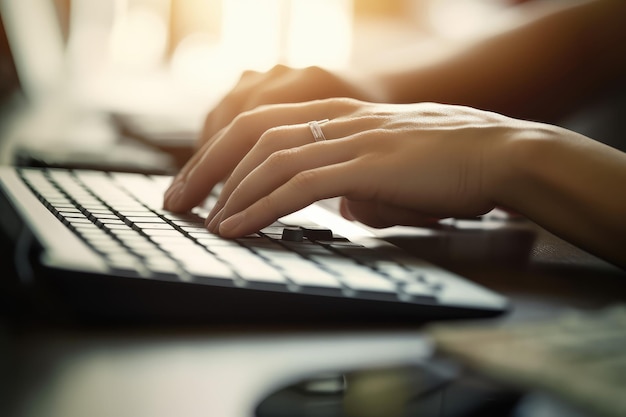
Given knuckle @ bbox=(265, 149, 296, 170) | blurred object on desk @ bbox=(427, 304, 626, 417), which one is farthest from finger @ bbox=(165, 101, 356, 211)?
blurred object on desk @ bbox=(427, 304, 626, 417)

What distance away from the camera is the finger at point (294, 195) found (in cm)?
50

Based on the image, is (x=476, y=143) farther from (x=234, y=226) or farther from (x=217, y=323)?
(x=217, y=323)

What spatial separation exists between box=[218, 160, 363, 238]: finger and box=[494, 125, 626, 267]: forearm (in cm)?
13

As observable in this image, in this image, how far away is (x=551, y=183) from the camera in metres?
0.55

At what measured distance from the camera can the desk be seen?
239 mm

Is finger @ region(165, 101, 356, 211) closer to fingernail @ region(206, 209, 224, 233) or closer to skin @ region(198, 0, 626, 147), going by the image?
fingernail @ region(206, 209, 224, 233)

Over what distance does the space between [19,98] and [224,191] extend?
1253 millimetres

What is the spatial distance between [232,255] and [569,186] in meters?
0.28

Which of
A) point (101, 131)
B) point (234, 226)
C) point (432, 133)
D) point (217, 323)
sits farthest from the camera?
point (101, 131)

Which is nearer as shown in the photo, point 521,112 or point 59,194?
point 59,194

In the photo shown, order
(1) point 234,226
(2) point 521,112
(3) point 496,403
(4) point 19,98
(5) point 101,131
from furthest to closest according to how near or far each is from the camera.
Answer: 1. (4) point 19,98
2. (5) point 101,131
3. (2) point 521,112
4. (1) point 234,226
5. (3) point 496,403

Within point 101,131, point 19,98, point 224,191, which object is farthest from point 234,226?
point 19,98

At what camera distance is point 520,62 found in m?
1.03

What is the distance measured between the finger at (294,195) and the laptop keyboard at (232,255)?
1cm
